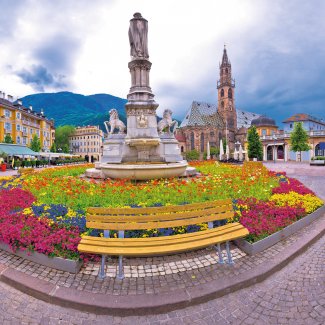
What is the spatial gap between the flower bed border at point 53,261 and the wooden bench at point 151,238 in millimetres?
416

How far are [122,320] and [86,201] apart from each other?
14.2 feet

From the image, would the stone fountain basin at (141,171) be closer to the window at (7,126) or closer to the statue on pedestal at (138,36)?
the statue on pedestal at (138,36)

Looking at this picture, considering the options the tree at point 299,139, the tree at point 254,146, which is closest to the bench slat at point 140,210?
the tree at point 299,139

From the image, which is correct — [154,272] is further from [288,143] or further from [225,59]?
[225,59]

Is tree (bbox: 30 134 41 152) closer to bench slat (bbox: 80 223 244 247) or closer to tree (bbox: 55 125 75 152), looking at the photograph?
tree (bbox: 55 125 75 152)

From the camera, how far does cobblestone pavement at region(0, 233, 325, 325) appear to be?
2873mm

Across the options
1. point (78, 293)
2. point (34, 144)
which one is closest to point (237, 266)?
point (78, 293)

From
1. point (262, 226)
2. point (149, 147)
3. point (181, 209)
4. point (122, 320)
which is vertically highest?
point (149, 147)

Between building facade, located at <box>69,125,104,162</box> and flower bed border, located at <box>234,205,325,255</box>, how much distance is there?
9217 centimetres

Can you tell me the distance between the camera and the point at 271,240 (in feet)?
15.0

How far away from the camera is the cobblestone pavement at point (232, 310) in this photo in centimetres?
287

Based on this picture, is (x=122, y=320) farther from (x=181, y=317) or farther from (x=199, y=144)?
(x=199, y=144)

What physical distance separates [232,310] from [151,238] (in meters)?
1.51

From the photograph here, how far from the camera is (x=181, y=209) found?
429 cm
